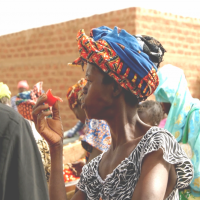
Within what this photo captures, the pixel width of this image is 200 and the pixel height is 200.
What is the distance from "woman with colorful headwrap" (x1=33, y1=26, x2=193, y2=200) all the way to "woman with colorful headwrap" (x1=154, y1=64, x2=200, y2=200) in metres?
1.41

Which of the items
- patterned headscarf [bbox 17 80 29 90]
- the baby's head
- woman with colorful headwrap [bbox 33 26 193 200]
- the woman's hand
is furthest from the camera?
patterned headscarf [bbox 17 80 29 90]

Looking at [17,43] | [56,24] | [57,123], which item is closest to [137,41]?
[57,123]

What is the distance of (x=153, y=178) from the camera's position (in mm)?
1602

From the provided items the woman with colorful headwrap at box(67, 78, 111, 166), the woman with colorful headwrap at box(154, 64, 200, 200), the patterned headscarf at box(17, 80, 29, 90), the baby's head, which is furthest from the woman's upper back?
the patterned headscarf at box(17, 80, 29, 90)

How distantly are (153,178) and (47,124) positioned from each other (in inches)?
37.0

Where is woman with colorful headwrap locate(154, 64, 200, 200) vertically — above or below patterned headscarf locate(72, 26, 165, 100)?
below

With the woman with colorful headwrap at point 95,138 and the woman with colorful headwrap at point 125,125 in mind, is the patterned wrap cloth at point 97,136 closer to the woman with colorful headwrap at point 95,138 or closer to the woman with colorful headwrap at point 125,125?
the woman with colorful headwrap at point 95,138

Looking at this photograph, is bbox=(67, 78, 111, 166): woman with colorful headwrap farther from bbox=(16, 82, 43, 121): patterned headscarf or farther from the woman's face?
bbox=(16, 82, 43, 121): patterned headscarf

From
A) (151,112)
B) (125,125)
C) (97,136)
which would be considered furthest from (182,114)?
(125,125)

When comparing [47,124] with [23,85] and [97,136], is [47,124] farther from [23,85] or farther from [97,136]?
[23,85]

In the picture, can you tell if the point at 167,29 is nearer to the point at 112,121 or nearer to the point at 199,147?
the point at 199,147

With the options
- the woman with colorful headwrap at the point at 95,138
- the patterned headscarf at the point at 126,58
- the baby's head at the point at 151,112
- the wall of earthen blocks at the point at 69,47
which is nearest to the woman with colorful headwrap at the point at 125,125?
the patterned headscarf at the point at 126,58

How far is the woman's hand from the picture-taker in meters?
2.22

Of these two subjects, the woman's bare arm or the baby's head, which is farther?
the baby's head
